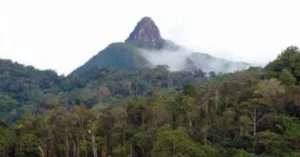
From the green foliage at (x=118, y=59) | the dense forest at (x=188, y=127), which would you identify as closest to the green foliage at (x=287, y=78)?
the dense forest at (x=188, y=127)

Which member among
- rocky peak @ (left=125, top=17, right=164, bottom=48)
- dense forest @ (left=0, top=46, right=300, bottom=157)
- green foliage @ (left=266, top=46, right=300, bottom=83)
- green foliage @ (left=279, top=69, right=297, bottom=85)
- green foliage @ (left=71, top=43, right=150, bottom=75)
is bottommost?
dense forest @ (left=0, top=46, right=300, bottom=157)

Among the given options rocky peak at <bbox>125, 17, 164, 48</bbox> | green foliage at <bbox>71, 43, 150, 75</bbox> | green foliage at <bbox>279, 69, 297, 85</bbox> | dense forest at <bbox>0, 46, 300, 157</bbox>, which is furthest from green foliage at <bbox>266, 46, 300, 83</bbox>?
rocky peak at <bbox>125, 17, 164, 48</bbox>

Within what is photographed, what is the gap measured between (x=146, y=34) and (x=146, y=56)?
20.8 feet

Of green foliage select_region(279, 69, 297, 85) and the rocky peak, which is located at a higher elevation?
the rocky peak

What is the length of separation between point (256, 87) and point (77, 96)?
162 ft

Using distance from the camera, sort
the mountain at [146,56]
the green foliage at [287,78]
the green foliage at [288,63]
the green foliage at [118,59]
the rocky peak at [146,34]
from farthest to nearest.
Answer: the rocky peak at [146,34] < the mountain at [146,56] < the green foliage at [118,59] < the green foliage at [288,63] < the green foliage at [287,78]

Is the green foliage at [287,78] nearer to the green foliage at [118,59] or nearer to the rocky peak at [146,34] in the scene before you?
the green foliage at [118,59]

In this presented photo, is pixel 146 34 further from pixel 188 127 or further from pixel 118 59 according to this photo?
pixel 188 127

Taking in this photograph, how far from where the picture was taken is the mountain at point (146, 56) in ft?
425

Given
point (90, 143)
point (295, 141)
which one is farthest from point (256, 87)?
point (90, 143)

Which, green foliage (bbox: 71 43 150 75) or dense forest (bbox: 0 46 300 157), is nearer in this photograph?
dense forest (bbox: 0 46 300 157)

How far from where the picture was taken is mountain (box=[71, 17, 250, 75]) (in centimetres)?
12962

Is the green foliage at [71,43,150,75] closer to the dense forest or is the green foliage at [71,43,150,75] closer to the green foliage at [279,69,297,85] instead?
the dense forest

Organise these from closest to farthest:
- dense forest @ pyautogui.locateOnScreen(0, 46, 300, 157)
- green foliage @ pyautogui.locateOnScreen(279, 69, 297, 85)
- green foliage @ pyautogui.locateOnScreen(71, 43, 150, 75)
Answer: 1. dense forest @ pyautogui.locateOnScreen(0, 46, 300, 157)
2. green foliage @ pyautogui.locateOnScreen(279, 69, 297, 85)
3. green foliage @ pyautogui.locateOnScreen(71, 43, 150, 75)
